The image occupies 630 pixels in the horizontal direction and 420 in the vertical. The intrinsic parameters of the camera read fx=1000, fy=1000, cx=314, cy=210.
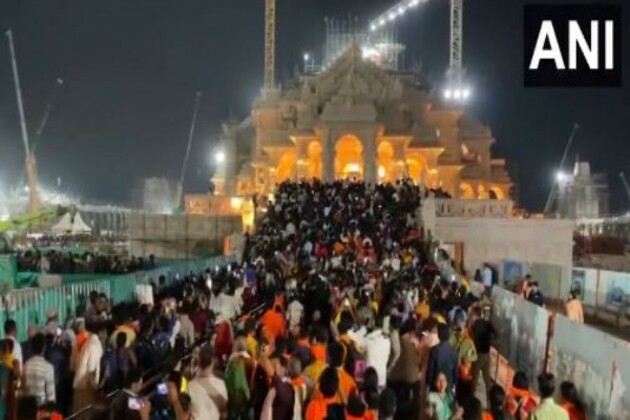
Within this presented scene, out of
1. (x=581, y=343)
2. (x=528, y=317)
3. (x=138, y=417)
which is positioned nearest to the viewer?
(x=138, y=417)

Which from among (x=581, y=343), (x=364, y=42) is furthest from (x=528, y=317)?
(x=364, y=42)

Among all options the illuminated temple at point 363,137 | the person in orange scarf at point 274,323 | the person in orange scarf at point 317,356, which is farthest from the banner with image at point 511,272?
the illuminated temple at point 363,137

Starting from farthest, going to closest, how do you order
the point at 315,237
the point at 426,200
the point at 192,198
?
1. the point at 192,198
2. the point at 426,200
3. the point at 315,237

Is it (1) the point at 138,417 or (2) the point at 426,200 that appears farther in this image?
(2) the point at 426,200

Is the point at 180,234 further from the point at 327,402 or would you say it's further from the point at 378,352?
the point at 327,402

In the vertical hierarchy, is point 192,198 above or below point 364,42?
below

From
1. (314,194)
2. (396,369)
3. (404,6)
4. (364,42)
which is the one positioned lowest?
(396,369)

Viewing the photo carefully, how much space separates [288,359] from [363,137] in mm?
45763

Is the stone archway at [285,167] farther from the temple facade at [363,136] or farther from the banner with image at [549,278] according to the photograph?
the banner with image at [549,278]

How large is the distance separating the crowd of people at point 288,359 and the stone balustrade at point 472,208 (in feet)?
70.0

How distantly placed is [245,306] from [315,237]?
12.3m

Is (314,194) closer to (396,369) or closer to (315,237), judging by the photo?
(315,237)

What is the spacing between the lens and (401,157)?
57.9 m

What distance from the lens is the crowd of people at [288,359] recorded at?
887 centimetres
